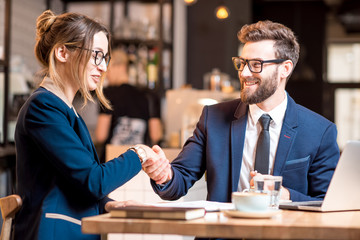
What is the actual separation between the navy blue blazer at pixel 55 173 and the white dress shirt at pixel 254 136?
0.52 m

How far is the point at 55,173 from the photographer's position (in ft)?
6.07

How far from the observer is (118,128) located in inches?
192

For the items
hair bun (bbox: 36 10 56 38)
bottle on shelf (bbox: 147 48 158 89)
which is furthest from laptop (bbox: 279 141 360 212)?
bottle on shelf (bbox: 147 48 158 89)

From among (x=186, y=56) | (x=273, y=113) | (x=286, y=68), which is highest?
(x=186, y=56)

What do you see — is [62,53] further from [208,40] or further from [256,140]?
[208,40]

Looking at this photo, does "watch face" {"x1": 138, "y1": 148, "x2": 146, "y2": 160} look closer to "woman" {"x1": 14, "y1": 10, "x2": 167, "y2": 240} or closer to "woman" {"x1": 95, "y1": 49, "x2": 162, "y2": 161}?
"woman" {"x1": 14, "y1": 10, "x2": 167, "y2": 240}

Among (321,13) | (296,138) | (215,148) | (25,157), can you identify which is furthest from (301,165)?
(321,13)

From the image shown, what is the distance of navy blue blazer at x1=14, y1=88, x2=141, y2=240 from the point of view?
5.86 feet

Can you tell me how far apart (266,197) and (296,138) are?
782 millimetres

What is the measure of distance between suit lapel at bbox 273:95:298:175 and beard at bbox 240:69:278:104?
0.36 feet

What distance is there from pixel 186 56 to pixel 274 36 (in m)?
4.57

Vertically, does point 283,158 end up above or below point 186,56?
Answer: below

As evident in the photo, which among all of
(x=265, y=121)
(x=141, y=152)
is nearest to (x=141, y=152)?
A: (x=141, y=152)

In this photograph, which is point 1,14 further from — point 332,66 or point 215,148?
point 332,66
